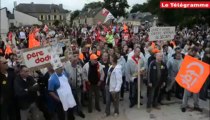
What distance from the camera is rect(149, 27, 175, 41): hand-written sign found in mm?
11367

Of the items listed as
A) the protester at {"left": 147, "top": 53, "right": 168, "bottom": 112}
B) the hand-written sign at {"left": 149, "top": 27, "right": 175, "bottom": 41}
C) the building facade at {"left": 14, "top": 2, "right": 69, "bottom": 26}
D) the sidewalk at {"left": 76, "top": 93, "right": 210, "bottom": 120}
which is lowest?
the sidewalk at {"left": 76, "top": 93, "right": 210, "bottom": 120}

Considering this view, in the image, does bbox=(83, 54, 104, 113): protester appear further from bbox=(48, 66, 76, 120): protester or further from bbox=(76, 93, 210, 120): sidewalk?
bbox=(48, 66, 76, 120): protester

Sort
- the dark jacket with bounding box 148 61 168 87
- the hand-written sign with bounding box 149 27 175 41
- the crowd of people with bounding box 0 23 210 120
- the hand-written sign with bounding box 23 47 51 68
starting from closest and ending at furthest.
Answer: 1. the crowd of people with bounding box 0 23 210 120
2. the hand-written sign with bounding box 23 47 51 68
3. the dark jacket with bounding box 148 61 168 87
4. the hand-written sign with bounding box 149 27 175 41

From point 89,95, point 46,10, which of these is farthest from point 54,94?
point 46,10

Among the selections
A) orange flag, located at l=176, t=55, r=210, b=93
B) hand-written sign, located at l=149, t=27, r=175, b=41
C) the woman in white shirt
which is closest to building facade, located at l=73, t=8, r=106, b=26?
hand-written sign, located at l=149, t=27, r=175, b=41

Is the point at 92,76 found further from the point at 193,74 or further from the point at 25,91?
the point at 193,74

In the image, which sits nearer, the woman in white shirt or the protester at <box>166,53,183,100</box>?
the woman in white shirt

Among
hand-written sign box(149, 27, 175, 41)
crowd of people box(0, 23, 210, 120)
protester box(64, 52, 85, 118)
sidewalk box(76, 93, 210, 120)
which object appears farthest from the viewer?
hand-written sign box(149, 27, 175, 41)

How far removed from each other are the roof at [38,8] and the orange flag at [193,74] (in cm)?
11898

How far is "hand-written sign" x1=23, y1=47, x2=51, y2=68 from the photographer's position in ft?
30.2

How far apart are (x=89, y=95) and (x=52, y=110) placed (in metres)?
1.92

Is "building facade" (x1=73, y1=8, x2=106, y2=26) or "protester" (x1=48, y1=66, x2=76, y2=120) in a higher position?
"building facade" (x1=73, y1=8, x2=106, y2=26)

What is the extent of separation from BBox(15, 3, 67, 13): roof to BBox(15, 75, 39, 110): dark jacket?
119373 millimetres

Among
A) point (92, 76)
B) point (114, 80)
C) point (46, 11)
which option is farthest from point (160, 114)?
point (46, 11)
